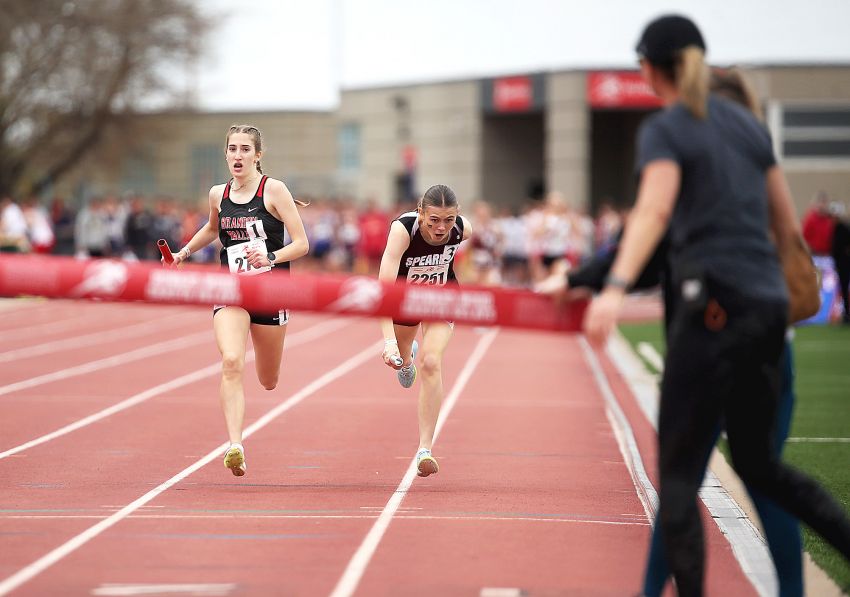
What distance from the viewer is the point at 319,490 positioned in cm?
885

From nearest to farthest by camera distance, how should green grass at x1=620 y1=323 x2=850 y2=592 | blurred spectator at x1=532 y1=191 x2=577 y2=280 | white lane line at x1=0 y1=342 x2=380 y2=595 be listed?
1. white lane line at x1=0 y1=342 x2=380 y2=595
2. green grass at x1=620 y1=323 x2=850 y2=592
3. blurred spectator at x1=532 y1=191 x2=577 y2=280

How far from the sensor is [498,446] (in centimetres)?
1101

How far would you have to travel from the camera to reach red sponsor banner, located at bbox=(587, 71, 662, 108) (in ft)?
→ 179

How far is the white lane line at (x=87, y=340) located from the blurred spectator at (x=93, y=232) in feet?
24.9

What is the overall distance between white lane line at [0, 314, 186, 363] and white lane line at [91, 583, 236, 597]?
12879mm

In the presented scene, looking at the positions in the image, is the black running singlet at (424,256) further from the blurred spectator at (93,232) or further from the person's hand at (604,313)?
the blurred spectator at (93,232)

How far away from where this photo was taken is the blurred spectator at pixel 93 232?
34.0m

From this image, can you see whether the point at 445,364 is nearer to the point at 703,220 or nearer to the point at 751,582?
the point at 751,582

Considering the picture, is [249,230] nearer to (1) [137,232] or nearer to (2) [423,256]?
(2) [423,256]

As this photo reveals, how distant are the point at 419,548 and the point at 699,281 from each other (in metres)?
2.71

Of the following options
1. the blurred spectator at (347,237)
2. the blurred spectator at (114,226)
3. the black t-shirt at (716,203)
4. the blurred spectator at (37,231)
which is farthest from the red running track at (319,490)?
the blurred spectator at (347,237)

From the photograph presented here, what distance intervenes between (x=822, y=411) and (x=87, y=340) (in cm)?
1196

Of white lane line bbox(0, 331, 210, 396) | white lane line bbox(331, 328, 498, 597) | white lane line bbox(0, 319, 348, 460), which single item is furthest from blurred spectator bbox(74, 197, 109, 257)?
white lane line bbox(331, 328, 498, 597)

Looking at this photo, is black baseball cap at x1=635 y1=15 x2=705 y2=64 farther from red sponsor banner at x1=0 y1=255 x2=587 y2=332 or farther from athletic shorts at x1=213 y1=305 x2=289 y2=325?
athletic shorts at x1=213 y1=305 x2=289 y2=325
